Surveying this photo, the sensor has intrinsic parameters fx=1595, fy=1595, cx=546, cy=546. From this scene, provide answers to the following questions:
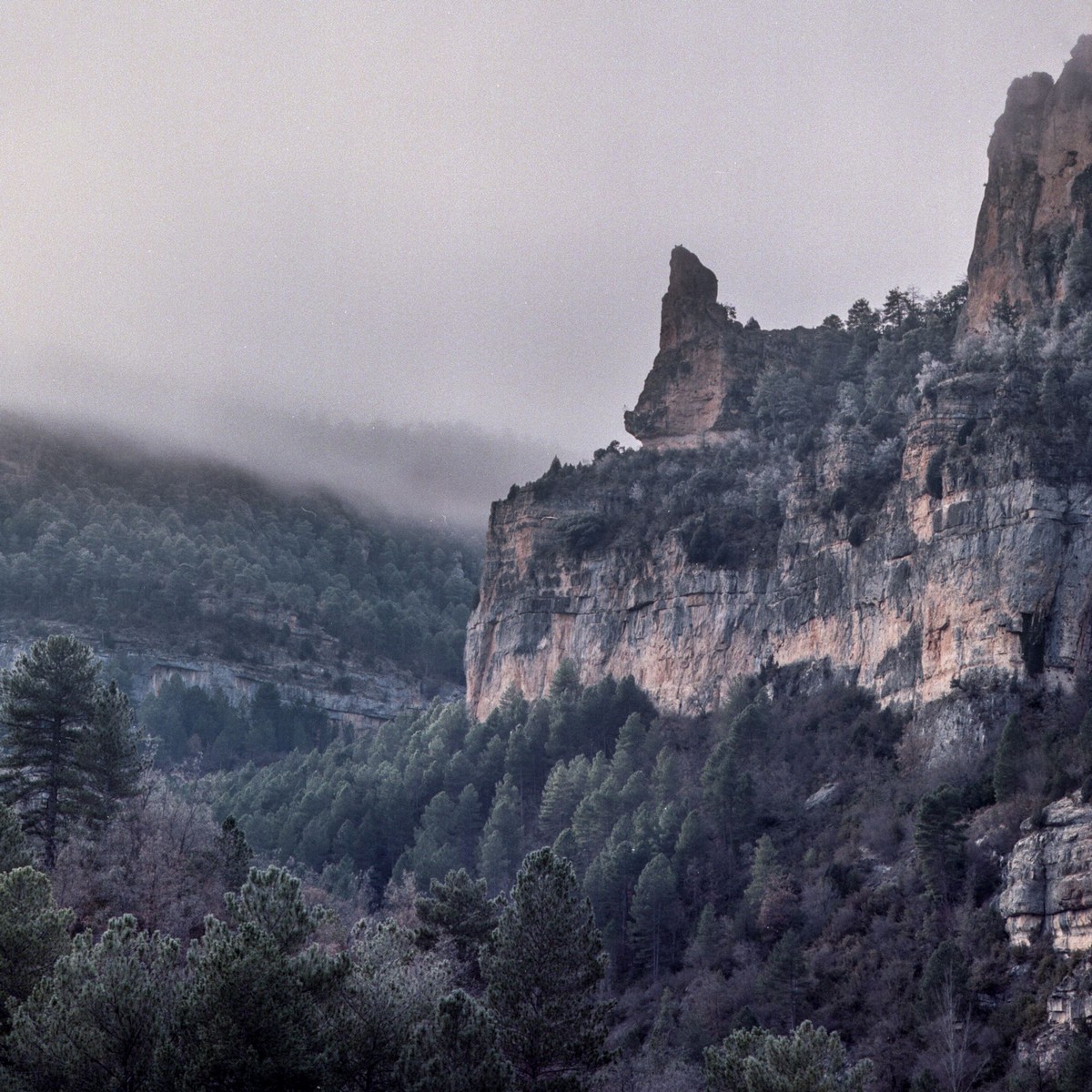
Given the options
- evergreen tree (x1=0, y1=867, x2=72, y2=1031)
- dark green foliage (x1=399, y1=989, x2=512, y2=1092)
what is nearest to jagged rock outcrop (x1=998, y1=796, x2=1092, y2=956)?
dark green foliage (x1=399, y1=989, x2=512, y2=1092)

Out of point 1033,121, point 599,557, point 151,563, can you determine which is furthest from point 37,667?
point 151,563

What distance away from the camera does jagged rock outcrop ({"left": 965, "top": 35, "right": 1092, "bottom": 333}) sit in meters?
96.4

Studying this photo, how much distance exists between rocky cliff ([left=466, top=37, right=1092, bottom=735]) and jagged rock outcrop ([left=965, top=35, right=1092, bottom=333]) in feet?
0.50

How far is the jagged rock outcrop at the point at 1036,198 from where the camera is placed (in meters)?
96.4

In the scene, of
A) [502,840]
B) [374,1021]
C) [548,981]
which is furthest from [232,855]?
[502,840]

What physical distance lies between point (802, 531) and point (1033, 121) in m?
30.0

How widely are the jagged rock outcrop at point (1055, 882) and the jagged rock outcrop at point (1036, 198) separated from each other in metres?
41.4

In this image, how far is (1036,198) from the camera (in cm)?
9969

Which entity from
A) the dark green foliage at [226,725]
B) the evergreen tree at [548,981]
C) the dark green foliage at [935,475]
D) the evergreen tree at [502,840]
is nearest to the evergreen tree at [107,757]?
the evergreen tree at [548,981]

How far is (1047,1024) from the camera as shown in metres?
55.4

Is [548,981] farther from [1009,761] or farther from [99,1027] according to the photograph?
[1009,761]

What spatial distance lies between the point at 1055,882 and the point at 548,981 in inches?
1099

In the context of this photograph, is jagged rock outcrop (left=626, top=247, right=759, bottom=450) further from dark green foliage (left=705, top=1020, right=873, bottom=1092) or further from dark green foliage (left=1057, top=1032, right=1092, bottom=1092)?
dark green foliage (left=705, top=1020, right=873, bottom=1092)

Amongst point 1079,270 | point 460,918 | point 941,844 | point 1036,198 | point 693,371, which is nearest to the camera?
point 460,918
